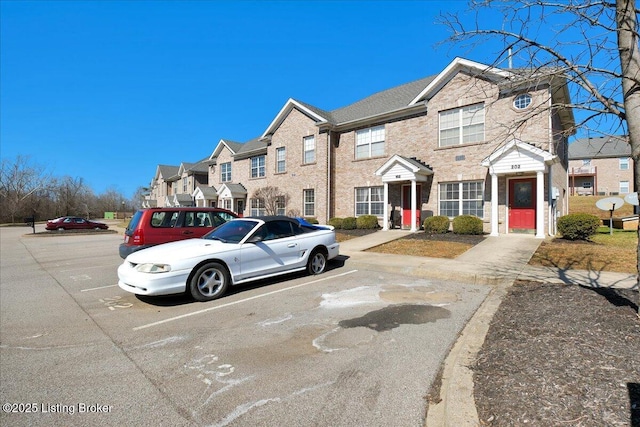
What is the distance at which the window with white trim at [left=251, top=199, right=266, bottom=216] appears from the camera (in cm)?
Result: 2545

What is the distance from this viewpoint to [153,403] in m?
2.85

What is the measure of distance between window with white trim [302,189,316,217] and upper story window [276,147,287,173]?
2.85 metres

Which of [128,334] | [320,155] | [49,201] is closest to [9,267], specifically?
[128,334]

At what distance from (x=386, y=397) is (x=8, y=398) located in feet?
11.3

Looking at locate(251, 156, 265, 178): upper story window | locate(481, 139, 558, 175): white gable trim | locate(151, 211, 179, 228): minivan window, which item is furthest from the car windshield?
locate(251, 156, 265, 178): upper story window

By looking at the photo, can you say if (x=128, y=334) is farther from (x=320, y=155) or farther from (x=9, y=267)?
(x=320, y=155)

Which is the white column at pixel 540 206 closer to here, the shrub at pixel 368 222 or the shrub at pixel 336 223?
the shrub at pixel 368 222

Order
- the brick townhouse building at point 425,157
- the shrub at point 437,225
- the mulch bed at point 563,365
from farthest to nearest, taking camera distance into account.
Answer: the shrub at point 437,225
the brick townhouse building at point 425,157
the mulch bed at point 563,365

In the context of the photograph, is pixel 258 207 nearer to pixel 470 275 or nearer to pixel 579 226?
pixel 579 226

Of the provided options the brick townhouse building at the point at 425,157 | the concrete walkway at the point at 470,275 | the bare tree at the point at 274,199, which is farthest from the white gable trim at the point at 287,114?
the concrete walkway at the point at 470,275

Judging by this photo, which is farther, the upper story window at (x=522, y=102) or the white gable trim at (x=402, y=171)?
the white gable trim at (x=402, y=171)

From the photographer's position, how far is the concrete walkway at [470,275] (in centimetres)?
271

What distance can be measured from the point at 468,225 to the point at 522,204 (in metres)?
2.67

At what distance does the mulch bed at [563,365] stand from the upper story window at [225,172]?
27.8 m
